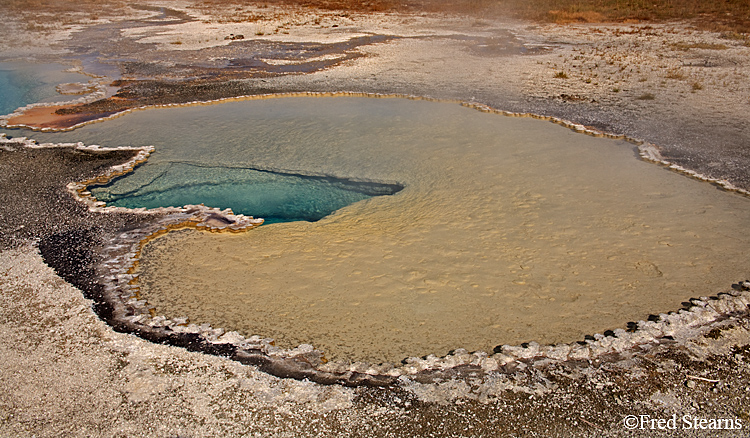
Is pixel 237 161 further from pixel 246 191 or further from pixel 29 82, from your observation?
pixel 29 82

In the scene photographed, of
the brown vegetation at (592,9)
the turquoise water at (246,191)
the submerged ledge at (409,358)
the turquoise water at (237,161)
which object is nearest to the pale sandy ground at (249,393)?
the submerged ledge at (409,358)

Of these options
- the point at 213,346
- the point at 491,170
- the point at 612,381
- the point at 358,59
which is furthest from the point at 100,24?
the point at 612,381

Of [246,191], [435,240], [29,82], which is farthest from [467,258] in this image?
[29,82]

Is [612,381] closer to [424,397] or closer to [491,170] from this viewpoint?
[424,397]

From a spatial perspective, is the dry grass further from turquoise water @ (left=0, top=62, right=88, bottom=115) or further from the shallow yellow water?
turquoise water @ (left=0, top=62, right=88, bottom=115)

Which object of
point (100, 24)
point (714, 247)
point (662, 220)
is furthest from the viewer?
point (100, 24)

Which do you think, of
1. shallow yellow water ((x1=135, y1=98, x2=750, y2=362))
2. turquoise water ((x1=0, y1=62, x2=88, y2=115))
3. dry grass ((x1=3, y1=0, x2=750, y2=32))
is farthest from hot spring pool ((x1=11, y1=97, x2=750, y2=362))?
dry grass ((x1=3, y1=0, x2=750, y2=32))

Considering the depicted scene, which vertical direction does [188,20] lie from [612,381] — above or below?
above

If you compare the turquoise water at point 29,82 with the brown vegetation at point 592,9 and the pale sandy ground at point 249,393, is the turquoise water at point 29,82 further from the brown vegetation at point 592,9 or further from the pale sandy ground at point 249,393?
the brown vegetation at point 592,9
